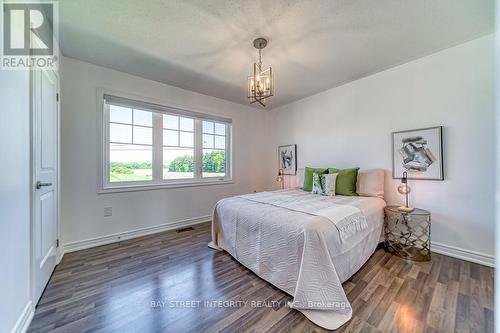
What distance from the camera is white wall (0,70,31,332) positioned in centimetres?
108

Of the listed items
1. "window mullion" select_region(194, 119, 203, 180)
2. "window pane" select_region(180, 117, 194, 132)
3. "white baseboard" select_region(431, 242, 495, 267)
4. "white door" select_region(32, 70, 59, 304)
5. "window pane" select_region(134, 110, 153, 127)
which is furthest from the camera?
"window mullion" select_region(194, 119, 203, 180)

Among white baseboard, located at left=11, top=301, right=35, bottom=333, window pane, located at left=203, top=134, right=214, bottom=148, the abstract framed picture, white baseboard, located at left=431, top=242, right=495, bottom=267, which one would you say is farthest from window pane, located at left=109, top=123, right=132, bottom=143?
white baseboard, located at left=431, top=242, right=495, bottom=267

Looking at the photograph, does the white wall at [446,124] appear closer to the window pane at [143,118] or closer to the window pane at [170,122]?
the window pane at [170,122]

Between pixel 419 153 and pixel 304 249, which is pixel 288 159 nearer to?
pixel 419 153

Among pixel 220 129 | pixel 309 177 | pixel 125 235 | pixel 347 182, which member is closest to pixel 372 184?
pixel 347 182

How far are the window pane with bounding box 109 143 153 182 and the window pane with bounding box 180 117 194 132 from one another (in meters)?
0.68

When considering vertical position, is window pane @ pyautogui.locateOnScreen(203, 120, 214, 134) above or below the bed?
above

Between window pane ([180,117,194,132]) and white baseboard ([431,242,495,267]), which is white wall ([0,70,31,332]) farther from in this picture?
white baseboard ([431,242,495,267])

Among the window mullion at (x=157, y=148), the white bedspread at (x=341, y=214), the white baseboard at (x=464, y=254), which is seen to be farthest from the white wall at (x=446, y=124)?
the window mullion at (x=157, y=148)

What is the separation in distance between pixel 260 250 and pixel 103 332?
1252 mm

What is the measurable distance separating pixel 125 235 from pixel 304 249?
263 cm

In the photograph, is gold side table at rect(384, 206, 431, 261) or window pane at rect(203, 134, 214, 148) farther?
window pane at rect(203, 134, 214, 148)

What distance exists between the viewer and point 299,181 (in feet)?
11.8

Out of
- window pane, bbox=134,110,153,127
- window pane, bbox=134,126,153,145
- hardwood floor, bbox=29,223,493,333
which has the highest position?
window pane, bbox=134,110,153,127
